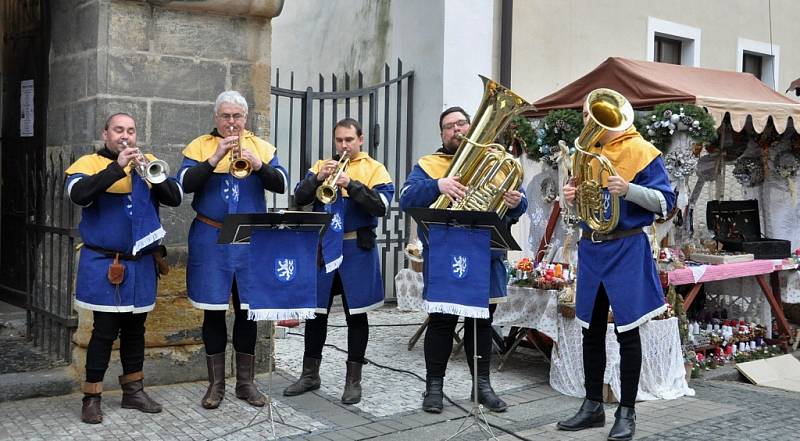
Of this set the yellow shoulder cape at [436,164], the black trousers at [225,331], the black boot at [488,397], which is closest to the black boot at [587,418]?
the black boot at [488,397]

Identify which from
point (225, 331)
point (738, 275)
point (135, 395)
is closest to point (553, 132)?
point (738, 275)

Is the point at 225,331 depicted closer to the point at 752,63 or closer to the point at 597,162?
the point at 597,162

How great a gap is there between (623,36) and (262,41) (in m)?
6.98

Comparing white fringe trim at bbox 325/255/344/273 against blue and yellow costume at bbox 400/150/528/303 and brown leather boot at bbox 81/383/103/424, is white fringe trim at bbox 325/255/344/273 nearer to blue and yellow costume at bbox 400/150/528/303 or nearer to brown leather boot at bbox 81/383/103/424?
blue and yellow costume at bbox 400/150/528/303

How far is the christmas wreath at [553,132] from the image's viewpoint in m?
7.48

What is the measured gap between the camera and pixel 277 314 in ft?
15.8

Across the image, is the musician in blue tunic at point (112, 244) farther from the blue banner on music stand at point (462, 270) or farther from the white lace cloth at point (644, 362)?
the white lace cloth at point (644, 362)

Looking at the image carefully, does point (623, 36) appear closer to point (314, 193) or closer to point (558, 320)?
point (558, 320)

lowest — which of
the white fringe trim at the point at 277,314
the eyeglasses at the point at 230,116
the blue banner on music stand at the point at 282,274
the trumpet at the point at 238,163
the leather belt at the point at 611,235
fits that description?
the white fringe trim at the point at 277,314

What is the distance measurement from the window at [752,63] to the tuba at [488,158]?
9.98 metres

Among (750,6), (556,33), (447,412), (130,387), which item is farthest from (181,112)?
(750,6)

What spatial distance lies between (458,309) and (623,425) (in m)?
1.14

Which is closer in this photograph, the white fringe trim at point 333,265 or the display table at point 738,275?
the white fringe trim at point 333,265

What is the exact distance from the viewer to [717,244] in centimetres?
812
